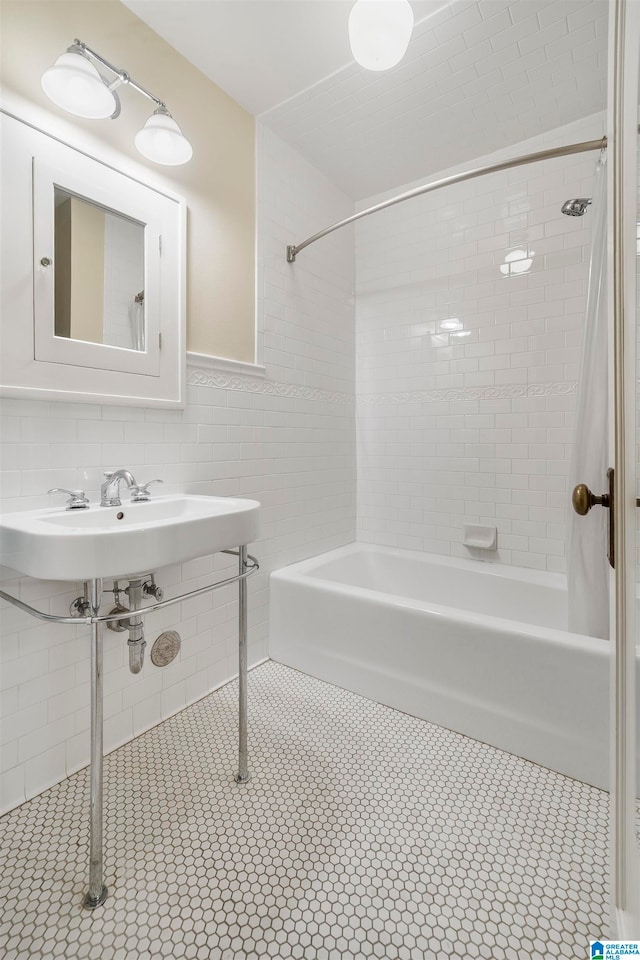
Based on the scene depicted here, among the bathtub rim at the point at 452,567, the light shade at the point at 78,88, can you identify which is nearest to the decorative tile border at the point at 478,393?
the bathtub rim at the point at 452,567

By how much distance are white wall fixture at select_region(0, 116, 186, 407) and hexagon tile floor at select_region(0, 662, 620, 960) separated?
4.09 ft

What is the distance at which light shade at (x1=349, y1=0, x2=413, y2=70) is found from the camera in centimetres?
132

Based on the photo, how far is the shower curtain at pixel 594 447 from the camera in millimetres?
1555

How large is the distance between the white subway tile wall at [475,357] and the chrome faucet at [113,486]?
168 centimetres

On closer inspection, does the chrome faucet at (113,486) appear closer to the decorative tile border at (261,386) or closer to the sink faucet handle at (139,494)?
the sink faucet handle at (139,494)

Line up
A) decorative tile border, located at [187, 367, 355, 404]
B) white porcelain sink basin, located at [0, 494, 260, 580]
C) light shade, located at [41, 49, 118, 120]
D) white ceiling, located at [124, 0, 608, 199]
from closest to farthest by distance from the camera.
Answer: white porcelain sink basin, located at [0, 494, 260, 580]
light shade, located at [41, 49, 118, 120]
white ceiling, located at [124, 0, 608, 199]
decorative tile border, located at [187, 367, 355, 404]

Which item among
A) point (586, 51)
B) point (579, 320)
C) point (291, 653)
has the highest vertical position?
point (586, 51)

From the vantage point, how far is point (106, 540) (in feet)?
3.18

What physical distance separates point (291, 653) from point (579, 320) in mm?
2089

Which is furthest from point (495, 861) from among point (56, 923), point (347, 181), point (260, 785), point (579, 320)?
point (347, 181)

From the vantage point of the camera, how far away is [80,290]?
1.41 metres

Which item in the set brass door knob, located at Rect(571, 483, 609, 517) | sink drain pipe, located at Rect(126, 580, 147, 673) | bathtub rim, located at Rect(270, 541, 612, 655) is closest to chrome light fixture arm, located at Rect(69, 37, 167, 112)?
sink drain pipe, located at Rect(126, 580, 147, 673)

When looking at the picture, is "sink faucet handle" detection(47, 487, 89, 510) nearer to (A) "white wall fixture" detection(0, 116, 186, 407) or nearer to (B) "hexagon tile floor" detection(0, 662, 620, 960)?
(A) "white wall fixture" detection(0, 116, 186, 407)

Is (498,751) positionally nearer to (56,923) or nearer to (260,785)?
(260,785)
